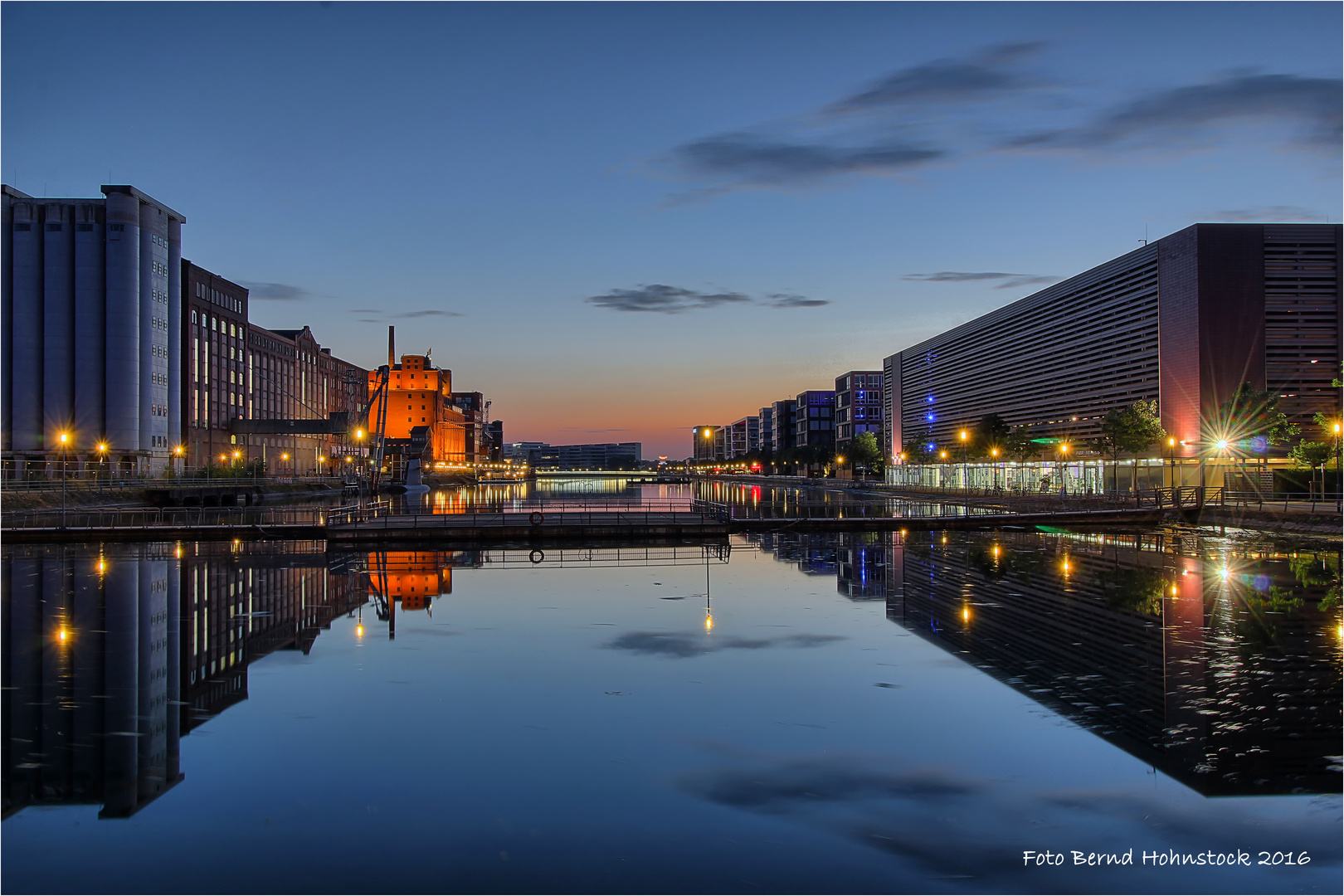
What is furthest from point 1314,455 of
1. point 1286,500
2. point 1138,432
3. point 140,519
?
point 140,519

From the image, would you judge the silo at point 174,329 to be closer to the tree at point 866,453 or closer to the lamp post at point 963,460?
the lamp post at point 963,460

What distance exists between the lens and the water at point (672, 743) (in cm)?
924

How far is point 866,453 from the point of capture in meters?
166

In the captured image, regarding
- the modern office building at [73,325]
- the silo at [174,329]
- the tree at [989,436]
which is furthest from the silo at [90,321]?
the tree at [989,436]

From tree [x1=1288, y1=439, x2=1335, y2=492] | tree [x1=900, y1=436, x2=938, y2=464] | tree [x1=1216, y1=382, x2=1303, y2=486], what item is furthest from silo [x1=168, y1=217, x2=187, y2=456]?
tree [x1=1288, y1=439, x2=1335, y2=492]

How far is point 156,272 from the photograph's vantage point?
106062 millimetres

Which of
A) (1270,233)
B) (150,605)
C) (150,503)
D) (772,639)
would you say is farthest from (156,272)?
(1270,233)

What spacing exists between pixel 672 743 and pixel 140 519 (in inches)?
2331

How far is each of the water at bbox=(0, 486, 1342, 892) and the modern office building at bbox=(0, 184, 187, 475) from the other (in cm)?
8520

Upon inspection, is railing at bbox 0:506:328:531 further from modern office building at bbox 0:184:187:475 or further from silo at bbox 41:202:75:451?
silo at bbox 41:202:75:451

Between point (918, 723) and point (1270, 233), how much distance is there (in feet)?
287

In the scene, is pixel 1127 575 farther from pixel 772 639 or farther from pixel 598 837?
pixel 598 837

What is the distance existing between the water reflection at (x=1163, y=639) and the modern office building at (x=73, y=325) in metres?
88.7

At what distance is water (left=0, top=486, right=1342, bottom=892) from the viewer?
924 centimetres
